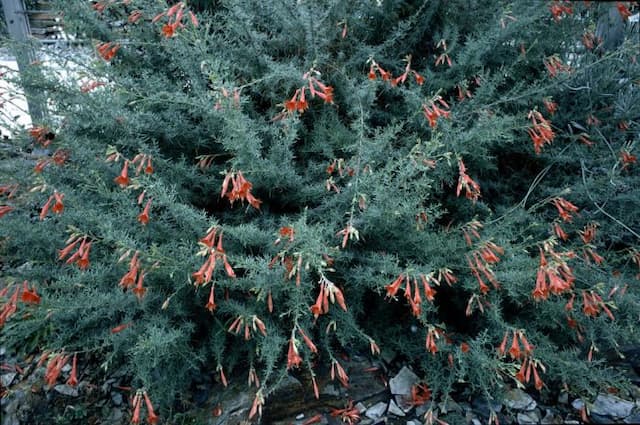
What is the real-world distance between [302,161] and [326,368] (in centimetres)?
117

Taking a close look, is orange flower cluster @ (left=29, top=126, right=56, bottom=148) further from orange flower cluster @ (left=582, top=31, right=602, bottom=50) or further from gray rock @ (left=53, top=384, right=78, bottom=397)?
orange flower cluster @ (left=582, top=31, right=602, bottom=50)

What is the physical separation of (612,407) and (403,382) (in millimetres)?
982

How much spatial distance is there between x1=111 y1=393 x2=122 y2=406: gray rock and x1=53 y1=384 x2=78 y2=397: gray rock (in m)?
0.17

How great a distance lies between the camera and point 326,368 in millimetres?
2398

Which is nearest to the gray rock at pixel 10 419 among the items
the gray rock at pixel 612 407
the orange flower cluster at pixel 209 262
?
the orange flower cluster at pixel 209 262

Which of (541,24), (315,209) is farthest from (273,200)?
(541,24)

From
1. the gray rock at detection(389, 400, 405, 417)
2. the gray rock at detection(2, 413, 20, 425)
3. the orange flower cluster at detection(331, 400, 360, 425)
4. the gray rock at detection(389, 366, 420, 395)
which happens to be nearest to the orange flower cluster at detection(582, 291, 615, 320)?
the gray rock at detection(389, 366, 420, 395)

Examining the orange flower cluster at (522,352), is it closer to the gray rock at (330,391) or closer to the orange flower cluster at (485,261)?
the orange flower cluster at (485,261)

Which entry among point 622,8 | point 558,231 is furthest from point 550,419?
point 622,8

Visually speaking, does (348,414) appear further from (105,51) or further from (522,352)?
(105,51)

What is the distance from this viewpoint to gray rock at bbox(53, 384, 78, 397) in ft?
7.50

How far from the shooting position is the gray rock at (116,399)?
227 centimetres

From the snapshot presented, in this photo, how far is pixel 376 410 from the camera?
89.6 inches

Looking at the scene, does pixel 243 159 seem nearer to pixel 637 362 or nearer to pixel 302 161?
pixel 302 161
